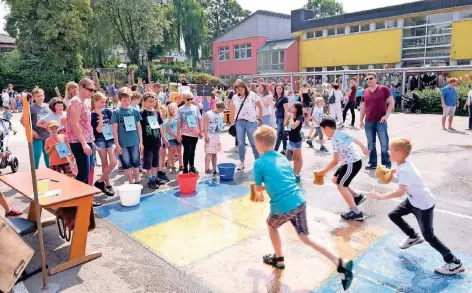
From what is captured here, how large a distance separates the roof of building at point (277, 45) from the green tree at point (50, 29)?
1772 cm

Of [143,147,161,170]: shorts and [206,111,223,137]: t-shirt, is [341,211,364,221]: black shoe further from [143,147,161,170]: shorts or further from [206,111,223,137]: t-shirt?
[143,147,161,170]: shorts

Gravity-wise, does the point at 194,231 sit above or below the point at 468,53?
below

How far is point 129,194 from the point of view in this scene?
19.3 ft

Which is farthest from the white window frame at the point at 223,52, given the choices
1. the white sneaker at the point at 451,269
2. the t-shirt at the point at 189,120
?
the white sneaker at the point at 451,269

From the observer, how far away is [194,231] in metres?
5.01

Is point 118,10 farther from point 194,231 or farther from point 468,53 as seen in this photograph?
point 194,231

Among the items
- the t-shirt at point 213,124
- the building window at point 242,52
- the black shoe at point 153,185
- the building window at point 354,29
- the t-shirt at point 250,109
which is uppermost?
the building window at point 354,29

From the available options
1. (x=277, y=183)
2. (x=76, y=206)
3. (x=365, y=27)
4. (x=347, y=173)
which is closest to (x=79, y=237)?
(x=76, y=206)

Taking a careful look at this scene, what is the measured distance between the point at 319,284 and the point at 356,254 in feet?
2.66

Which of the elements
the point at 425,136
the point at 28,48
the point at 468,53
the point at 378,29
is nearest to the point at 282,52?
the point at 378,29

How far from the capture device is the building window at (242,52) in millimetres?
41669

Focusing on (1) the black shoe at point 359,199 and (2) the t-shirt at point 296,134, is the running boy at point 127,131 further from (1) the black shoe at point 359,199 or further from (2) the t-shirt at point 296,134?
(1) the black shoe at point 359,199

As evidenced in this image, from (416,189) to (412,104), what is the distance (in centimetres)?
1764

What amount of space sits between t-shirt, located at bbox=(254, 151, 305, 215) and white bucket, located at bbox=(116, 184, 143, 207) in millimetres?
2967
